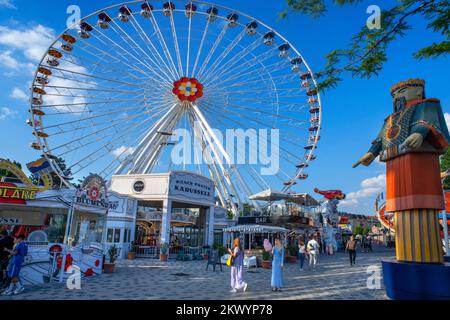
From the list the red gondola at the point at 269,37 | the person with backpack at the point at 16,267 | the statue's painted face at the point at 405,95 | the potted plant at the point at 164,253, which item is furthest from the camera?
the red gondola at the point at 269,37

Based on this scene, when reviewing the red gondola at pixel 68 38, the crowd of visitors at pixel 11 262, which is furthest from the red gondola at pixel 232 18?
the crowd of visitors at pixel 11 262

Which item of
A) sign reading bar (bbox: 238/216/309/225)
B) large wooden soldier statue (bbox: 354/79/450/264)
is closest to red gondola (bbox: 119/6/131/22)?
sign reading bar (bbox: 238/216/309/225)

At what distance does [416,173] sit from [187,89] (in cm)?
2091

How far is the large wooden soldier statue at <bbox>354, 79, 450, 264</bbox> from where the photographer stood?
6.76m

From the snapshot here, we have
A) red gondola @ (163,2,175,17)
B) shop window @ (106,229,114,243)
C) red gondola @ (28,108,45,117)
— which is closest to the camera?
shop window @ (106,229,114,243)

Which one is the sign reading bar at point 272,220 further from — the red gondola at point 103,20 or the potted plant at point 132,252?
the red gondola at point 103,20

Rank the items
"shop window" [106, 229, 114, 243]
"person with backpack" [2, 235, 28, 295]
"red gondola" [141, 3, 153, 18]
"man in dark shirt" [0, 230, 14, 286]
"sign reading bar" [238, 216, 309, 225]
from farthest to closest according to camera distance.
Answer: "red gondola" [141, 3, 153, 18] < "sign reading bar" [238, 216, 309, 225] < "shop window" [106, 229, 114, 243] < "man in dark shirt" [0, 230, 14, 286] < "person with backpack" [2, 235, 28, 295]

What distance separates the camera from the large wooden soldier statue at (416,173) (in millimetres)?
6759

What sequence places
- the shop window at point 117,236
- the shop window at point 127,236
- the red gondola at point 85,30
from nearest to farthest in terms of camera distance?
the shop window at point 117,236, the shop window at point 127,236, the red gondola at point 85,30

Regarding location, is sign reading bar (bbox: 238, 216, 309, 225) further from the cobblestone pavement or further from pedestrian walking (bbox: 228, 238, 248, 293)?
pedestrian walking (bbox: 228, 238, 248, 293)

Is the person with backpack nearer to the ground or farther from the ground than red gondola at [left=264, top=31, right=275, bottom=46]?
nearer to the ground

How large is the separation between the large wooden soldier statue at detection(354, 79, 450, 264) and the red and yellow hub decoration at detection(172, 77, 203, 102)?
19.7 m

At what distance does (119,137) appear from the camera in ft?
81.3
